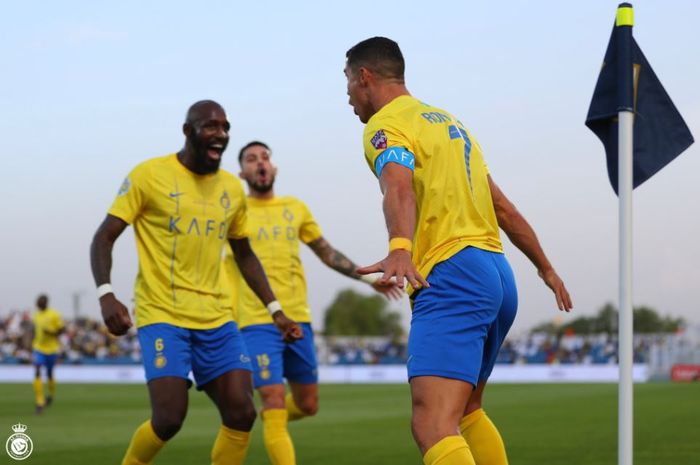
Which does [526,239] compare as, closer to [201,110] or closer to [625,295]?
[625,295]

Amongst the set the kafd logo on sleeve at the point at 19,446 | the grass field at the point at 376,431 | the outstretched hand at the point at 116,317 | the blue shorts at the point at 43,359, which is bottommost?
the kafd logo on sleeve at the point at 19,446

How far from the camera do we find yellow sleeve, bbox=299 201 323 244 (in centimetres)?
1027

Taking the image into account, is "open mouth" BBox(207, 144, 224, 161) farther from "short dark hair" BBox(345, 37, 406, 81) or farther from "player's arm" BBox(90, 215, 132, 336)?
"short dark hair" BBox(345, 37, 406, 81)

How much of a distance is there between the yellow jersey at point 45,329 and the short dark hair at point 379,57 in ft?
65.0

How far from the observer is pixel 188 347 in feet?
24.1

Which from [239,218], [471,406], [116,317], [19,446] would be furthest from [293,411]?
[471,406]

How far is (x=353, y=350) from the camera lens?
58.4 m

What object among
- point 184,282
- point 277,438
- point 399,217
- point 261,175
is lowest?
point 277,438

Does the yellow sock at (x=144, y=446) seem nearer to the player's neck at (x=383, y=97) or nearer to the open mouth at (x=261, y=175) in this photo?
the player's neck at (x=383, y=97)

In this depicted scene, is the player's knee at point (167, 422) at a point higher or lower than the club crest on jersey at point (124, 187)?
lower

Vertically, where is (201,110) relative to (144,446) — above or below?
above

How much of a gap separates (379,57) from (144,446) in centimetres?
317

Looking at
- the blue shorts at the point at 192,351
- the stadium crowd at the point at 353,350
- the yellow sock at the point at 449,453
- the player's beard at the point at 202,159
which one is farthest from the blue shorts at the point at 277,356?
the stadium crowd at the point at 353,350

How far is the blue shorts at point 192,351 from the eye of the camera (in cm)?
717
